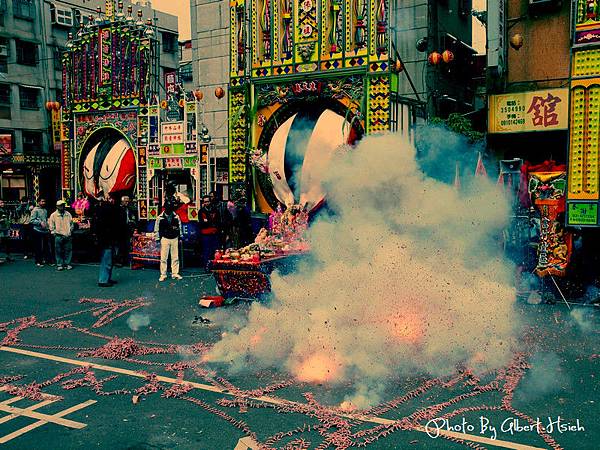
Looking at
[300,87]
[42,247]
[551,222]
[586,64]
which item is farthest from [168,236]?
[586,64]

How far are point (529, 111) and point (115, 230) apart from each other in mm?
9754

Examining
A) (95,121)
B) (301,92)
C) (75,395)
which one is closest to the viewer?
(75,395)

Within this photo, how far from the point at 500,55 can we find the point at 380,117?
4044mm

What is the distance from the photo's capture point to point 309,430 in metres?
4.78

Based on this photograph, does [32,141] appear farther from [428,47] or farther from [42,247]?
[428,47]

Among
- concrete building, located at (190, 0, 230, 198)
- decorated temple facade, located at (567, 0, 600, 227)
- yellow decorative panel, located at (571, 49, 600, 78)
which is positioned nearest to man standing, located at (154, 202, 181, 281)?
decorated temple facade, located at (567, 0, 600, 227)

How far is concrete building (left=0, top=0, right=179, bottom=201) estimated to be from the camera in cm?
3147

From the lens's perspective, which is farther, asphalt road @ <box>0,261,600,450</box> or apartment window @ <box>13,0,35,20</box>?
apartment window @ <box>13,0,35,20</box>

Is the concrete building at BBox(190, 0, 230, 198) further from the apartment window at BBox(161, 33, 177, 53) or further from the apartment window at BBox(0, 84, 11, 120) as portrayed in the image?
the apartment window at BBox(161, 33, 177, 53)

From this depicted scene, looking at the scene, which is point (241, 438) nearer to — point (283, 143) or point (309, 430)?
point (309, 430)

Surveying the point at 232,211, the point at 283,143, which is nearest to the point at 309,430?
the point at 232,211

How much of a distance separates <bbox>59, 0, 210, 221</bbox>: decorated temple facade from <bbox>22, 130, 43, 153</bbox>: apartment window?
15616 mm

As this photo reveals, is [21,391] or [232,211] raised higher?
[232,211]

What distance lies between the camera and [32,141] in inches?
1293
